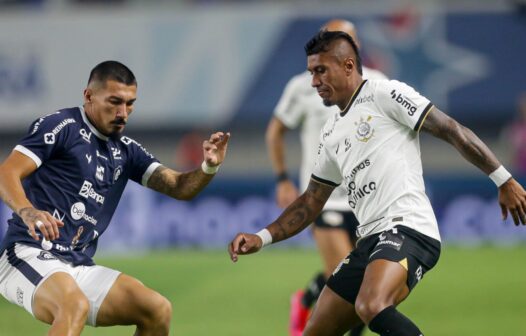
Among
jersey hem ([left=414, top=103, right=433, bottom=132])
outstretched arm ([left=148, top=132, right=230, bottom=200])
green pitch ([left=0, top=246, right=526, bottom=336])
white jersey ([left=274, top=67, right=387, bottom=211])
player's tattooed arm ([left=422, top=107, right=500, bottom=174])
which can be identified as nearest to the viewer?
player's tattooed arm ([left=422, top=107, right=500, bottom=174])

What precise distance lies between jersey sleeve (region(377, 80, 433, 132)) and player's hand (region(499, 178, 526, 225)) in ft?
2.14

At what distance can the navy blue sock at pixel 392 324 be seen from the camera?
607 centimetres

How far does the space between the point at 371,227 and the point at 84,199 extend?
1.86 m

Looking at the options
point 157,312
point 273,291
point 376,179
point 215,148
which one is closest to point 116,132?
point 215,148

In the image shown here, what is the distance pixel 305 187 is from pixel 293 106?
2.51ft

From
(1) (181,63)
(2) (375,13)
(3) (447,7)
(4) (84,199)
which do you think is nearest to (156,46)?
(1) (181,63)

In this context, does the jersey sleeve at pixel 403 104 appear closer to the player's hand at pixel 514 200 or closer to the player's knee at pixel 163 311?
the player's hand at pixel 514 200

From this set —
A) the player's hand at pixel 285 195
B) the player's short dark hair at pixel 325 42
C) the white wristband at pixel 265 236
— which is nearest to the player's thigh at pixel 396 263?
the white wristband at pixel 265 236

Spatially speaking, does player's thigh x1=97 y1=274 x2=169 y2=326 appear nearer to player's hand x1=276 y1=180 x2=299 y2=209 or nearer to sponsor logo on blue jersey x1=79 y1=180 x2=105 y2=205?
sponsor logo on blue jersey x1=79 y1=180 x2=105 y2=205

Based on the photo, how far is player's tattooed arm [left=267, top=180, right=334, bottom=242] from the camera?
7.18 metres

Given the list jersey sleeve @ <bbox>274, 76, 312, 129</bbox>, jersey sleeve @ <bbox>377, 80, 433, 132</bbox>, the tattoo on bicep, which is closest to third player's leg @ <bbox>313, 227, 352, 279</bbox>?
jersey sleeve @ <bbox>274, 76, 312, 129</bbox>

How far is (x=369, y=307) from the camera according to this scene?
6168mm

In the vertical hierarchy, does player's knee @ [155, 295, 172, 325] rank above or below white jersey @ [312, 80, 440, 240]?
below

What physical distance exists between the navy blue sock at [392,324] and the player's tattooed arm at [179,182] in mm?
1769
